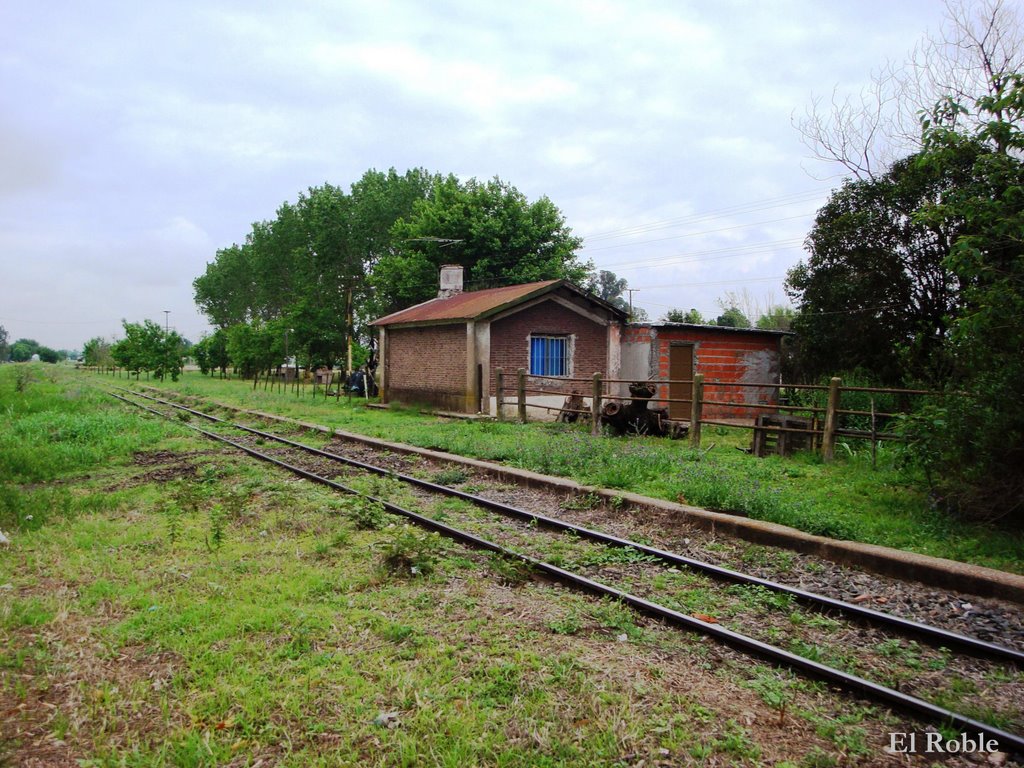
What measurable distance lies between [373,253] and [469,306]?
32337 millimetres

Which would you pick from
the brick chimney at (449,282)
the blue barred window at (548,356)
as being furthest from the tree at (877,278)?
the brick chimney at (449,282)

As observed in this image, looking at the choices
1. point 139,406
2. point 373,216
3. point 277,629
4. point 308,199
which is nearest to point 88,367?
point 308,199

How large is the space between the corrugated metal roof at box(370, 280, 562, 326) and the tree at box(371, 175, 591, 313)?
1171 centimetres

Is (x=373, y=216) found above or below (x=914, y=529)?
above

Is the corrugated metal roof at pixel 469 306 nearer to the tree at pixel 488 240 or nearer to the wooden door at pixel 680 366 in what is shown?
the wooden door at pixel 680 366

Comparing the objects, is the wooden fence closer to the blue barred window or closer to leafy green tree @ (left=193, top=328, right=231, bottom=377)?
the blue barred window

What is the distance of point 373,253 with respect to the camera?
50.2 meters

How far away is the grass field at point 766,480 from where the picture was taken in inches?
244

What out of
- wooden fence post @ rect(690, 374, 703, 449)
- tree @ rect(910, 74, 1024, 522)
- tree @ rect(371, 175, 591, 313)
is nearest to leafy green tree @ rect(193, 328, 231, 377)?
tree @ rect(371, 175, 591, 313)

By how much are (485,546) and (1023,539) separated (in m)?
4.76

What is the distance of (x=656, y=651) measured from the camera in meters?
4.08

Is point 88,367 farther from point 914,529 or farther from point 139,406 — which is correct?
point 914,529

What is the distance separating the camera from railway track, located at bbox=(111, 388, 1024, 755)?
3624 mm

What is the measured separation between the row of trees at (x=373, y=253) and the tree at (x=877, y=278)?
56.5ft
